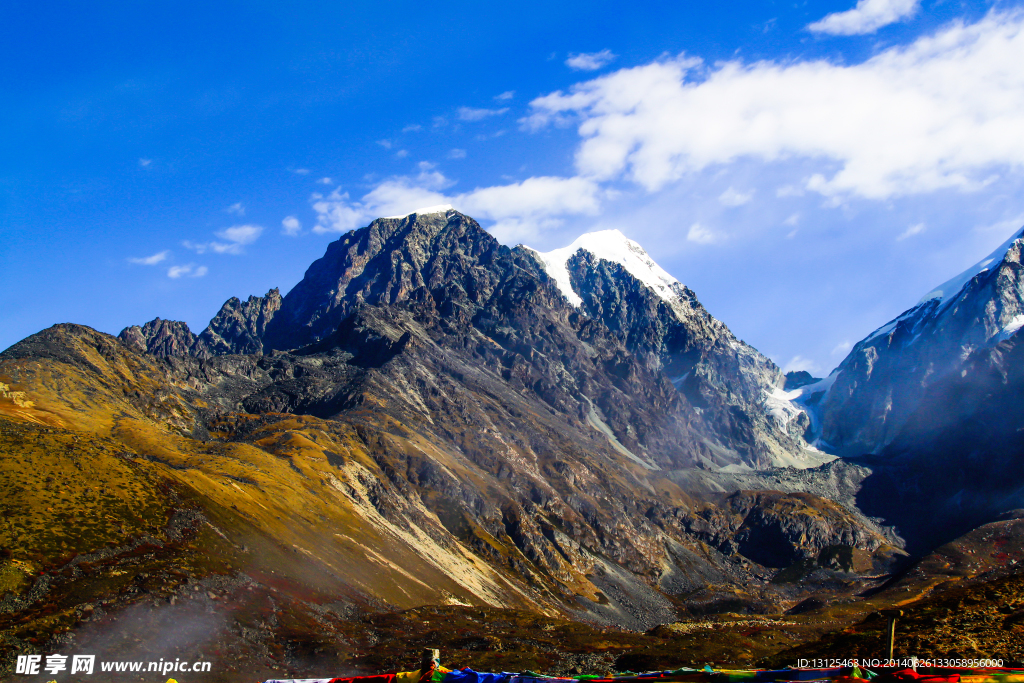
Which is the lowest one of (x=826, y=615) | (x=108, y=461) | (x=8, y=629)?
(x=826, y=615)

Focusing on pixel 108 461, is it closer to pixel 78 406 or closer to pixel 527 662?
pixel 78 406

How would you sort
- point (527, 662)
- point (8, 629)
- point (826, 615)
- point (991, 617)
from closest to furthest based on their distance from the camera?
point (991, 617) < point (8, 629) < point (527, 662) < point (826, 615)

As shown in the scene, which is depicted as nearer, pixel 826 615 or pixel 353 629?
pixel 353 629

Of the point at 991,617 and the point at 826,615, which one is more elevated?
the point at 991,617

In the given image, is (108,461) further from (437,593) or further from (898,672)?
(898,672)

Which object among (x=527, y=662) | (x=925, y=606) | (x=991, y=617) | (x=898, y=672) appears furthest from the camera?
(x=527, y=662)

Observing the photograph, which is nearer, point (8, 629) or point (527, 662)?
point (8, 629)

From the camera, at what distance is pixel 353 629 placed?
106 m

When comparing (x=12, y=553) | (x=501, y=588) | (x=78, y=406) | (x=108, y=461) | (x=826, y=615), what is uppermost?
(x=78, y=406)

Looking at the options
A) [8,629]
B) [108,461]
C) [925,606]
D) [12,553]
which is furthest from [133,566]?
[925,606]

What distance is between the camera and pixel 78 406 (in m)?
166

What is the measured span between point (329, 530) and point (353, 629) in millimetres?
41014

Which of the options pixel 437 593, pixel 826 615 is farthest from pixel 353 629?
pixel 826 615

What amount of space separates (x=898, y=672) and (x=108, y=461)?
12756cm
